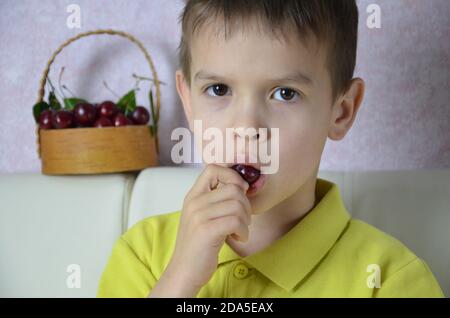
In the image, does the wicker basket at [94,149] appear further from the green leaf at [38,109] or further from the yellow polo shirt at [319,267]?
the yellow polo shirt at [319,267]

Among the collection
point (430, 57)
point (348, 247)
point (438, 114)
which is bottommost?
point (348, 247)

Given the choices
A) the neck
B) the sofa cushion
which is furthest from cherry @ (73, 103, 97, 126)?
the neck

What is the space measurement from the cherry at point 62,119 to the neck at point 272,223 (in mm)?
529

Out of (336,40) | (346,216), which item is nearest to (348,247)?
(346,216)

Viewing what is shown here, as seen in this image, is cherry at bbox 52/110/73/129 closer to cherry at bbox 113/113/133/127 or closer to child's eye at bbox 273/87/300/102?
cherry at bbox 113/113/133/127

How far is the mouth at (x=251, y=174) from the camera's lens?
772 millimetres

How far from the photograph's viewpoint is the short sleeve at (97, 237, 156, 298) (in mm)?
922

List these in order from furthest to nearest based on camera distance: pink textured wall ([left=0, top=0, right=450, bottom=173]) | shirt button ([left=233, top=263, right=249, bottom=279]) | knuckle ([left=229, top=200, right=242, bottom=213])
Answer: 1. pink textured wall ([left=0, top=0, right=450, bottom=173])
2. shirt button ([left=233, top=263, right=249, bottom=279])
3. knuckle ([left=229, top=200, right=242, bottom=213])

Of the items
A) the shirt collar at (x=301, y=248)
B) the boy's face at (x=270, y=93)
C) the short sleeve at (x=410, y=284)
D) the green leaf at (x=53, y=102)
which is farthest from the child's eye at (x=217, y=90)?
the green leaf at (x=53, y=102)

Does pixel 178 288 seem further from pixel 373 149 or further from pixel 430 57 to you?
pixel 430 57

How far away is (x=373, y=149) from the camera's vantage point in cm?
127

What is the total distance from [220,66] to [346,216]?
32 centimetres

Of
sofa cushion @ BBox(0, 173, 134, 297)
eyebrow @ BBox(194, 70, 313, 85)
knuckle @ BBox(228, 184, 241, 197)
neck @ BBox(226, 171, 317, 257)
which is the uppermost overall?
eyebrow @ BBox(194, 70, 313, 85)
